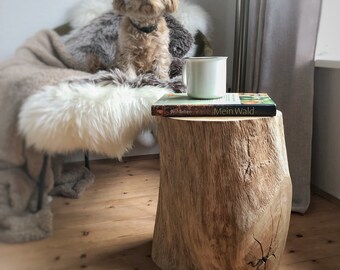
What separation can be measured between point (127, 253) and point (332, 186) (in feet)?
2.81

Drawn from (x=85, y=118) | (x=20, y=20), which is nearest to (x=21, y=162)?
(x=85, y=118)

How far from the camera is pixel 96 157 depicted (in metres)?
1.29

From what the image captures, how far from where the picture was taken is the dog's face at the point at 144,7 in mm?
1219

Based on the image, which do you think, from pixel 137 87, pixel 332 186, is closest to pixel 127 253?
pixel 137 87

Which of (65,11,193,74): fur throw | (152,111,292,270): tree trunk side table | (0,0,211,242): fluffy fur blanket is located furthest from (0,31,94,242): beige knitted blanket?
(152,111,292,270): tree trunk side table

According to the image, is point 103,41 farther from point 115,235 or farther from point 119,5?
point 115,235

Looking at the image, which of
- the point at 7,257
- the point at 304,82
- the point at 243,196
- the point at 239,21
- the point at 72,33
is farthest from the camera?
the point at 239,21

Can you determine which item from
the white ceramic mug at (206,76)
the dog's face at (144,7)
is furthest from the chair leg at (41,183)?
the dog's face at (144,7)

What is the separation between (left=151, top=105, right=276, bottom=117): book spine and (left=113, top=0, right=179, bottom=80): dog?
491mm

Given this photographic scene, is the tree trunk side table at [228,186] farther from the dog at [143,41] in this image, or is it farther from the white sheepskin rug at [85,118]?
the dog at [143,41]

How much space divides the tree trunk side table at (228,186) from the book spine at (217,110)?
16 mm

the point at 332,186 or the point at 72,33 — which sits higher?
the point at 72,33

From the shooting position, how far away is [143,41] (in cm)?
131

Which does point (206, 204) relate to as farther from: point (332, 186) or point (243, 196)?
point (332, 186)
